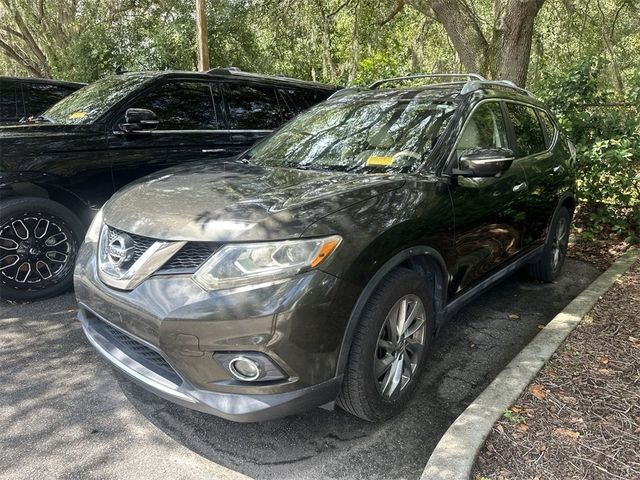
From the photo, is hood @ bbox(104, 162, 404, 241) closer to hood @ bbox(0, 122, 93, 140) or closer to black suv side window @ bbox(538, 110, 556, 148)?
hood @ bbox(0, 122, 93, 140)

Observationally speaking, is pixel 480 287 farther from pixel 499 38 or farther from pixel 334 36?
pixel 334 36

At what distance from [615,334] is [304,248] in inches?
103

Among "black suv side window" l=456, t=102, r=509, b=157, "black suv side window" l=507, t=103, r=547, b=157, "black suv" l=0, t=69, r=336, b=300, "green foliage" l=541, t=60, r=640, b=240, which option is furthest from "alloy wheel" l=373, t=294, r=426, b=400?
"green foliage" l=541, t=60, r=640, b=240

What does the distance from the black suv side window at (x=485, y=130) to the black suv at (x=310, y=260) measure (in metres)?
0.02

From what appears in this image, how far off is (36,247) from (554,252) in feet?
14.9

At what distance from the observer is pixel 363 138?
329 centimetres

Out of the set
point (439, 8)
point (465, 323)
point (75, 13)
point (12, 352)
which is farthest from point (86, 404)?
point (75, 13)

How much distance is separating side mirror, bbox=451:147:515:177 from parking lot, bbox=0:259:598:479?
1.27m

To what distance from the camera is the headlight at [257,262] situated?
6.84ft

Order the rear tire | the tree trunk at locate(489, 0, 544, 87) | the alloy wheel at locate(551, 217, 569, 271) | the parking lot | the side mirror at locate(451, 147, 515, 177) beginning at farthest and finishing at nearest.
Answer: the tree trunk at locate(489, 0, 544, 87)
the alloy wheel at locate(551, 217, 569, 271)
the rear tire
the side mirror at locate(451, 147, 515, 177)
the parking lot

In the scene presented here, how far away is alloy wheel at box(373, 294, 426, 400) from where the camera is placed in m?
2.51

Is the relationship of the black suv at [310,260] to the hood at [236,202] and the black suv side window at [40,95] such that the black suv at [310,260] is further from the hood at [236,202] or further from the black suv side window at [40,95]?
the black suv side window at [40,95]

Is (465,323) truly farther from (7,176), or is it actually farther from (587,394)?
(7,176)

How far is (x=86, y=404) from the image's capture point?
8.95 feet
